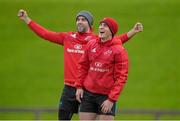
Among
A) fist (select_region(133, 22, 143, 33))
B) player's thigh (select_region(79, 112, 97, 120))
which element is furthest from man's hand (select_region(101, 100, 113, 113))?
fist (select_region(133, 22, 143, 33))

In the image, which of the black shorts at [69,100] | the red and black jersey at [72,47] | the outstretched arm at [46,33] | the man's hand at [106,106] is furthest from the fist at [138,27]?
the man's hand at [106,106]

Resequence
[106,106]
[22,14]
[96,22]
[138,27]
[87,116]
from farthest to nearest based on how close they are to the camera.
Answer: [96,22] → [22,14] → [138,27] → [87,116] → [106,106]

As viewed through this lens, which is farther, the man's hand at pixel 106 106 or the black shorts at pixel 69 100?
the black shorts at pixel 69 100

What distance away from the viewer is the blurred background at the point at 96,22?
15.6m

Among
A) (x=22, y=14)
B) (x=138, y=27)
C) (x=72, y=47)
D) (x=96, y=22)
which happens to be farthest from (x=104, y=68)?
(x=96, y=22)

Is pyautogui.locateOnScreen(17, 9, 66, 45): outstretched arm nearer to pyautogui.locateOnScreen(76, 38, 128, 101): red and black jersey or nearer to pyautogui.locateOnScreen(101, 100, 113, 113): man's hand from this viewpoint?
pyautogui.locateOnScreen(76, 38, 128, 101): red and black jersey

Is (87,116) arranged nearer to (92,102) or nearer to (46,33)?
(92,102)

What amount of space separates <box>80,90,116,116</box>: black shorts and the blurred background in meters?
5.96

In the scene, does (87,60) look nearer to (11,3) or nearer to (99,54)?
(99,54)

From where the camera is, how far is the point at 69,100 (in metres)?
10.6

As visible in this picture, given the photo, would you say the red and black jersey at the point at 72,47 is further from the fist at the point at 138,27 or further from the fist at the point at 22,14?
the fist at the point at 22,14

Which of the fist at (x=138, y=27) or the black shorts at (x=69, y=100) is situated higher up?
the fist at (x=138, y=27)

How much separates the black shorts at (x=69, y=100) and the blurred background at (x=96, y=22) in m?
4.81

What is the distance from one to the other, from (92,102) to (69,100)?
116 centimetres
